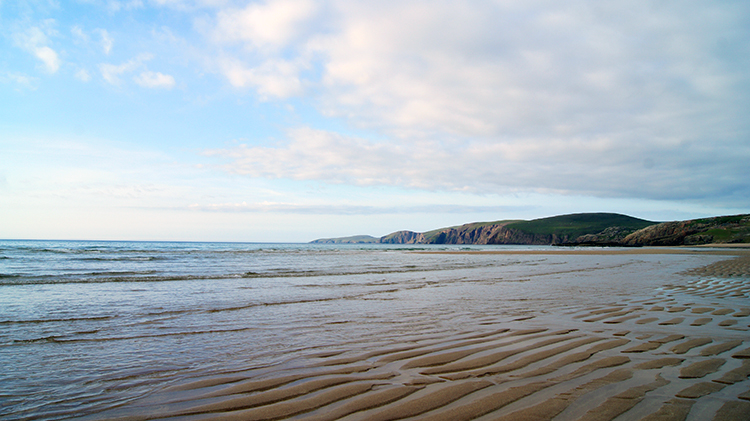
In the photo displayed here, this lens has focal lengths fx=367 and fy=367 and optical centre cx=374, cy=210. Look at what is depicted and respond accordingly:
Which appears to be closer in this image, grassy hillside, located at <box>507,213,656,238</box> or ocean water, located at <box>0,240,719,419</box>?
ocean water, located at <box>0,240,719,419</box>

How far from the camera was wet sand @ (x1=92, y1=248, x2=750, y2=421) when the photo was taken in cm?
322

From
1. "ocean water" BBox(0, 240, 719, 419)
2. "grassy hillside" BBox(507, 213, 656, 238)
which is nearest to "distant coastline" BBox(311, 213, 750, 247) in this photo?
"grassy hillside" BBox(507, 213, 656, 238)

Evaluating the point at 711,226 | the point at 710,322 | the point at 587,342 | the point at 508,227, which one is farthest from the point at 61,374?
the point at 508,227

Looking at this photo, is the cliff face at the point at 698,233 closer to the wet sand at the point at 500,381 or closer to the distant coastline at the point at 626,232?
the distant coastline at the point at 626,232

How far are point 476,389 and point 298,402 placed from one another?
1.77 m

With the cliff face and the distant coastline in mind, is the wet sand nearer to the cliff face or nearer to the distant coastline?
the distant coastline

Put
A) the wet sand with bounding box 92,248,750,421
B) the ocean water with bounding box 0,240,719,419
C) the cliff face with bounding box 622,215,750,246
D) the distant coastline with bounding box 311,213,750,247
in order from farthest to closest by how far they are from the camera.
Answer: the distant coastline with bounding box 311,213,750,247
the cliff face with bounding box 622,215,750,246
the ocean water with bounding box 0,240,719,419
the wet sand with bounding box 92,248,750,421

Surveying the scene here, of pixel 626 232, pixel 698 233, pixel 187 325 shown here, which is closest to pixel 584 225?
pixel 626 232

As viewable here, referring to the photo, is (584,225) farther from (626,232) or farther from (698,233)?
(698,233)

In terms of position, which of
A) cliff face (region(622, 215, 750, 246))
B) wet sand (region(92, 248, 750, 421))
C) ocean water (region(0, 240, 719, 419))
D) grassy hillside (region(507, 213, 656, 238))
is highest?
grassy hillside (region(507, 213, 656, 238))

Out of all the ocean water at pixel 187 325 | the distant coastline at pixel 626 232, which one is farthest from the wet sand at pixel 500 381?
the distant coastline at pixel 626 232

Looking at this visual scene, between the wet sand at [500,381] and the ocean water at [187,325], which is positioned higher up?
the wet sand at [500,381]

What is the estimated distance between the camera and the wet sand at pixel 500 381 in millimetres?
3219

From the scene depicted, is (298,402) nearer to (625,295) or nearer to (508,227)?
(625,295)
